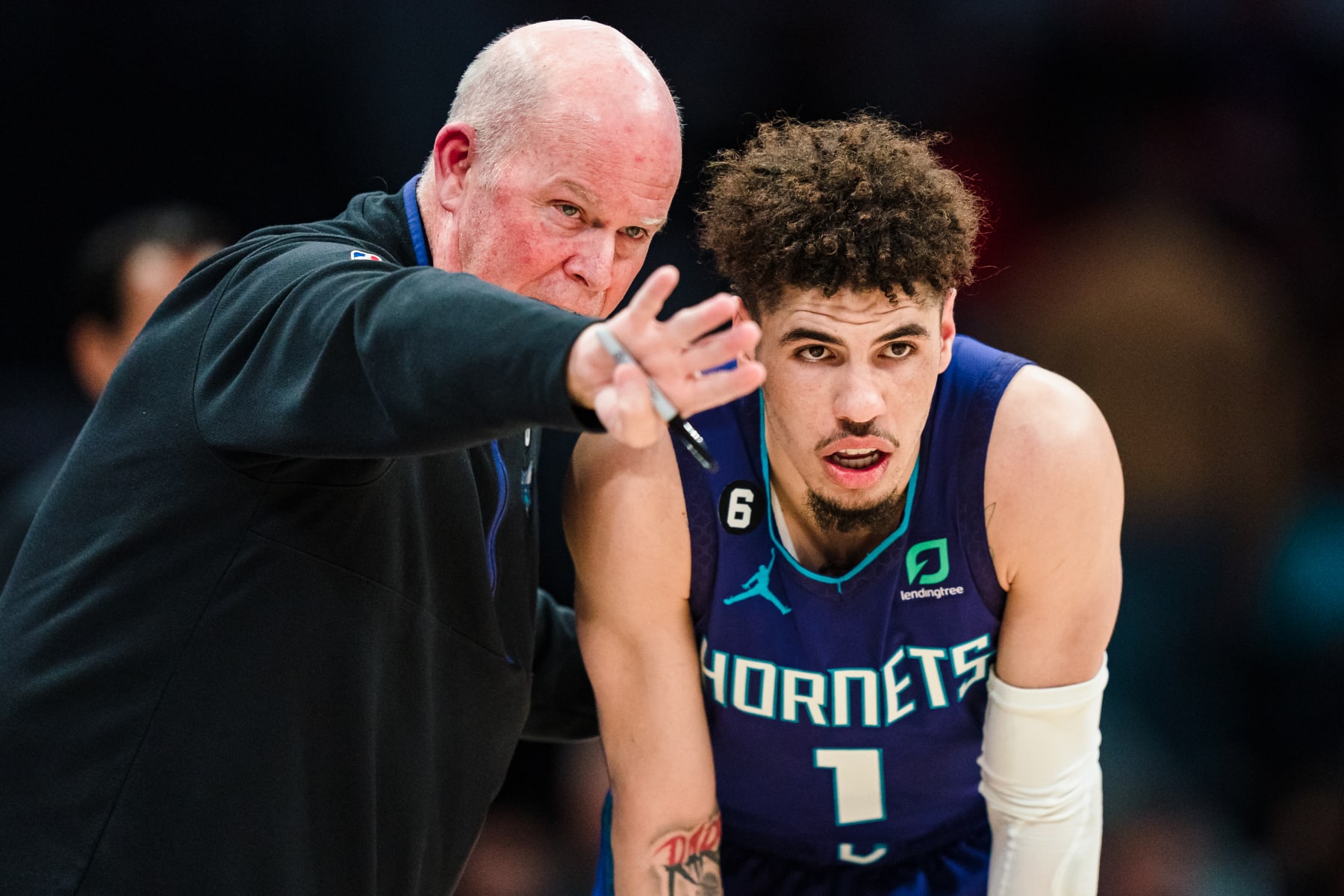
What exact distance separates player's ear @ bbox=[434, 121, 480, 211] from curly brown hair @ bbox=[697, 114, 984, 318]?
459mm

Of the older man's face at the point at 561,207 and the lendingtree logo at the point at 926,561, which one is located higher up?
the older man's face at the point at 561,207

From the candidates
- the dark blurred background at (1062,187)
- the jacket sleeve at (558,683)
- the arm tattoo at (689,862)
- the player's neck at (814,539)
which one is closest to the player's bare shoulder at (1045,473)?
the player's neck at (814,539)

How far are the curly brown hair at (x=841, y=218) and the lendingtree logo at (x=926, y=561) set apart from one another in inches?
17.2

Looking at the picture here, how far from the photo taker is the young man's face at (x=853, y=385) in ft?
6.98

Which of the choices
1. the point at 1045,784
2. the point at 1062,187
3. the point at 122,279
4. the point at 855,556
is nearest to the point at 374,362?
the point at 855,556

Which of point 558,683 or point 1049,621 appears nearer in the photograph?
point 1049,621

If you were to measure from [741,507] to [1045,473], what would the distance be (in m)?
0.53

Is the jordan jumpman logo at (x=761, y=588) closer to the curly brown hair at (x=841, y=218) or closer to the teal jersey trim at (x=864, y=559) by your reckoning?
Answer: the teal jersey trim at (x=864, y=559)

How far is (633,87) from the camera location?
223 cm

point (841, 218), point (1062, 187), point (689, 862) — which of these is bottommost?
point (689, 862)

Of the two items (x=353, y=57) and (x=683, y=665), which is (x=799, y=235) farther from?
(x=353, y=57)

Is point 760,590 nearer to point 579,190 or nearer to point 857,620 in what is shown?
point 857,620

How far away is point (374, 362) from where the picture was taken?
4.71 feet

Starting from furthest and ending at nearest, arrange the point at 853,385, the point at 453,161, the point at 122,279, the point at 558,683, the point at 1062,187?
1. the point at 1062,187
2. the point at 122,279
3. the point at 558,683
4. the point at 453,161
5. the point at 853,385
